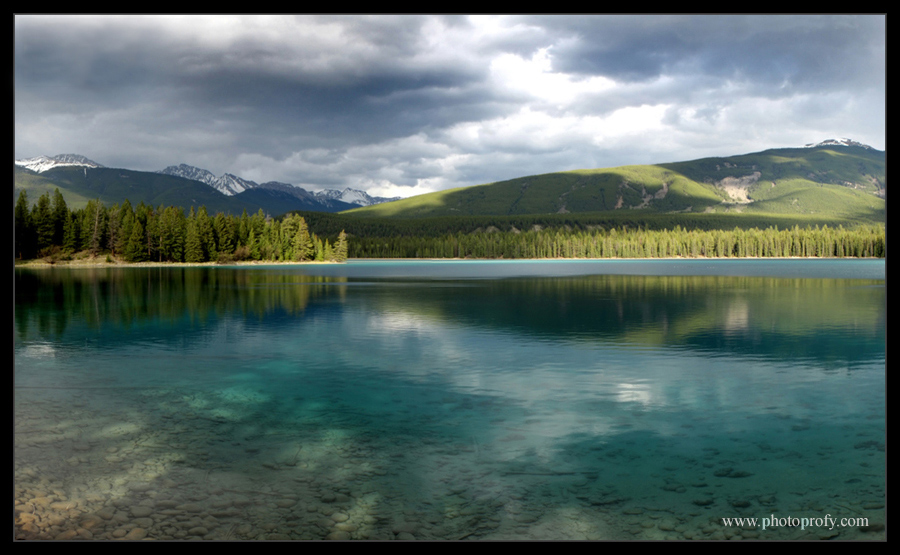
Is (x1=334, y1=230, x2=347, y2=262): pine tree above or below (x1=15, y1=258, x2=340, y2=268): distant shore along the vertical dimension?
above

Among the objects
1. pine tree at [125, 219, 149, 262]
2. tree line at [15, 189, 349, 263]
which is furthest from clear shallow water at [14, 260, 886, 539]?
tree line at [15, 189, 349, 263]

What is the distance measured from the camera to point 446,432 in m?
16.4

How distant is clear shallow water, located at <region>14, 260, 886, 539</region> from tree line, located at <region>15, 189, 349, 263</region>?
122m

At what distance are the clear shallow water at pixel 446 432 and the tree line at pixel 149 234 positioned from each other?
121663mm

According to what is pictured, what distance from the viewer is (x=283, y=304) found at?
53906mm

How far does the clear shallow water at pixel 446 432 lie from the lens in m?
11.2

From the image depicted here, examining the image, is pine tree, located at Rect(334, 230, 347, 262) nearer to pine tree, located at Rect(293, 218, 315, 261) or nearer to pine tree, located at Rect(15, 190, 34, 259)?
pine tree, located at Rect(293, 218, 315, 261)

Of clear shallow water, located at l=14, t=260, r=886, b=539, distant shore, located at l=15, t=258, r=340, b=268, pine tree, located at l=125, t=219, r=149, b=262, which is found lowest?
clear shallow water, located at l=14, t=260, r=886, b=539

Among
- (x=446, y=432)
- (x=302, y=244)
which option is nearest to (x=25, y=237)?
(x=302, y=244)

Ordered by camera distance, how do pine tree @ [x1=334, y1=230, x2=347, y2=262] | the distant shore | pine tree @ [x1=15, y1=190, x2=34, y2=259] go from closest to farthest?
pine tree @ [x1=15, y1=190, x2=34, y2=259]
the distant shore
pine tree @ [x1=334, y1=230, x2=347, y2=262]

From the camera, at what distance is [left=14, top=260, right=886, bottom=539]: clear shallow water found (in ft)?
36.6
